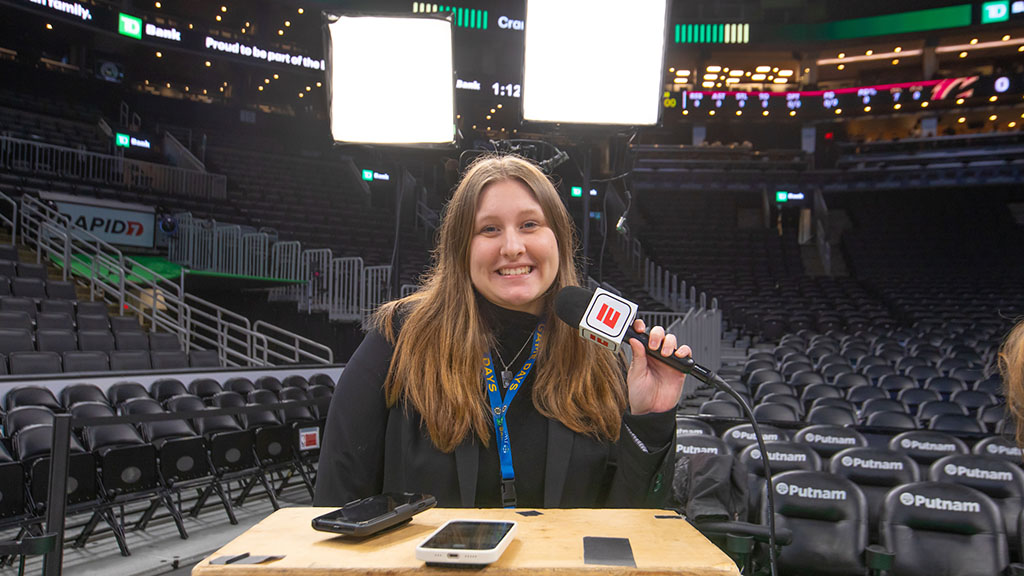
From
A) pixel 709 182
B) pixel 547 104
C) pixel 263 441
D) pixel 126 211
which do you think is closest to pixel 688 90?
pixel 709 182

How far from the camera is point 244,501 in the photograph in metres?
6.03

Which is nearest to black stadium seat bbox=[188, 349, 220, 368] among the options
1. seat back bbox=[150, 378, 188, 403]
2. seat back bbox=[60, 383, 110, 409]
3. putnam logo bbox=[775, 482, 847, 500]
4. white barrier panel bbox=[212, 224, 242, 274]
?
seat back bbox=[150, 378, 188, 403]

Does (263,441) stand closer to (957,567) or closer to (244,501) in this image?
(244,501)

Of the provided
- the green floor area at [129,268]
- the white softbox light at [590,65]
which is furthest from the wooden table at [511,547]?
the green floor area at [129,268]

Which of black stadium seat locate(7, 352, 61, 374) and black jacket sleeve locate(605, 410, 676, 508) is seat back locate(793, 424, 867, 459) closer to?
black jacket sleeve locate(605, 410, 676, 508)

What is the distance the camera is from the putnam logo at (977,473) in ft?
12.9

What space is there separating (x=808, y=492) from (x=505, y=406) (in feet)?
9.33

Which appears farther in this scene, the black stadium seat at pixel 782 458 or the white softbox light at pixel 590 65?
the black stadium seat at pixel 782 458

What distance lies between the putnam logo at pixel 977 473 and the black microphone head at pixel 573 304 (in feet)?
12.4

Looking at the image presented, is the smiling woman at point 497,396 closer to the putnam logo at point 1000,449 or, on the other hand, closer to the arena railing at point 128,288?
the putnam logo at point 1000,449

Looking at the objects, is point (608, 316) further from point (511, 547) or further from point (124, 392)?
point (124, 392)

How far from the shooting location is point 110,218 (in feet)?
42.6

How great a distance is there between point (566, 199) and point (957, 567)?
106 inches

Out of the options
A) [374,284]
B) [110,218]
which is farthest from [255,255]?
[110,218]
